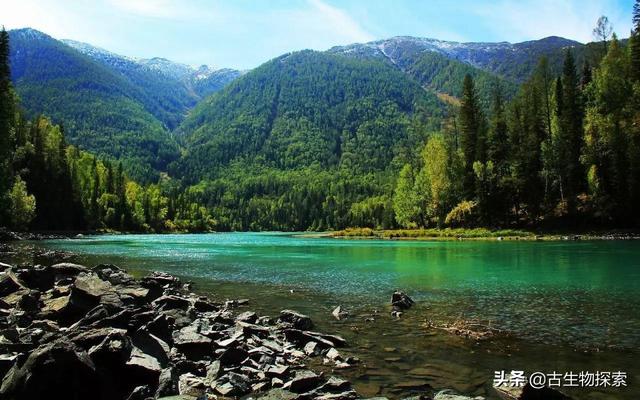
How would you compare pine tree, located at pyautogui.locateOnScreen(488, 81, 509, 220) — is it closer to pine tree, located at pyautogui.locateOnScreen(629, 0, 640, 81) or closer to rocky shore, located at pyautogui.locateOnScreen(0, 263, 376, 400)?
pine tree, located at pyautogui.locateOnScreen(629, 0, 640, 81)

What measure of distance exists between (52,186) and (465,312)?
13113 centimetres

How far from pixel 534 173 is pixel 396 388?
332 ft

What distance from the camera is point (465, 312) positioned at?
23734mm

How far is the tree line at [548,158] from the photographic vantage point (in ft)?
285

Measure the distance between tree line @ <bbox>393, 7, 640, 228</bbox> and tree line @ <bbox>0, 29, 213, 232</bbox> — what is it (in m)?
94.5

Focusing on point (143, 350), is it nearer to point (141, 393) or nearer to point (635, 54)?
point (141, 393)

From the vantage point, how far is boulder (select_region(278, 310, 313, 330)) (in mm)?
20505

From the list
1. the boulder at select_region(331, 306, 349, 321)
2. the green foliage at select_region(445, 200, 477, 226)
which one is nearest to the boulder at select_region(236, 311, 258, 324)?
the boulder at select_region(331, 306, 349, 321)

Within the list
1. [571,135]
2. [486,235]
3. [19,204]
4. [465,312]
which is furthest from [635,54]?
[19,204]

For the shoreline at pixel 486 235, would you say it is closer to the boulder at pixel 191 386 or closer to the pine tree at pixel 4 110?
the pine tree at pixel 4 110

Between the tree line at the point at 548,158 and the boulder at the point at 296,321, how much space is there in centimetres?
8336

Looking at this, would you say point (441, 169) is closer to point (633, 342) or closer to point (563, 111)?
point (563, 111)

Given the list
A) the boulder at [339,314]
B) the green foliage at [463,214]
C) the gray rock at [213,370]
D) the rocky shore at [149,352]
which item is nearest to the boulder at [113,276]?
the rocky shore at [149,352]

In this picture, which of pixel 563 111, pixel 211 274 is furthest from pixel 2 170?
pixel 563 111
